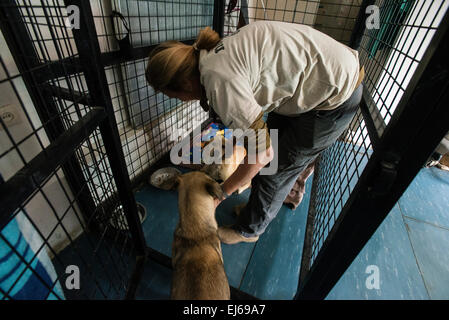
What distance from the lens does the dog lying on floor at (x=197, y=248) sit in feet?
3.04

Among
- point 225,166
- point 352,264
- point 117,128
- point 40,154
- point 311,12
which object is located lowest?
point 352,264

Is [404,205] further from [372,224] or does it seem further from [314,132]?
[372,224]

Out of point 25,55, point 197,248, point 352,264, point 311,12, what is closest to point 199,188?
point 197,248

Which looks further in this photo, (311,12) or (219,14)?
(311,12)

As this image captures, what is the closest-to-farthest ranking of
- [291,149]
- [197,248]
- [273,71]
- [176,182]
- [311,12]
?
[273,71] < [197,248] < [291,149] < [176,182] < [311,12]

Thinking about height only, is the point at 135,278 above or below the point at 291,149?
below

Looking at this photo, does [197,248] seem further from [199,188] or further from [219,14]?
[219,14]

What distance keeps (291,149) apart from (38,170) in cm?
100

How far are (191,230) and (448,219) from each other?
2.10m

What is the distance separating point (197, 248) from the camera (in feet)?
3.48

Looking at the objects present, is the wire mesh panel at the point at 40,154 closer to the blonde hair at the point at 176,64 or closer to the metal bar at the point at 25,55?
the metal bar at the point at 25,55

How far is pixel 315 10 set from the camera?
331cm

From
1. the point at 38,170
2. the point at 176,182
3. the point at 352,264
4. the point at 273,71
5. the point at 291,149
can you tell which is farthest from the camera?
the point at 352,264

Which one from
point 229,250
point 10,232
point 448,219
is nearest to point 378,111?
point 229,250
